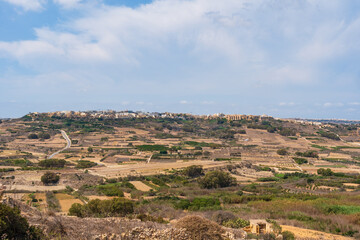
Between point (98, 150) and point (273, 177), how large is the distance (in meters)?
40.3

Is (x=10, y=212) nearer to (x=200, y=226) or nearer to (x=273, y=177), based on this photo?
(x=200, y=226)

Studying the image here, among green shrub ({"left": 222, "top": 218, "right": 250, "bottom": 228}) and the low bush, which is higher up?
the low bush

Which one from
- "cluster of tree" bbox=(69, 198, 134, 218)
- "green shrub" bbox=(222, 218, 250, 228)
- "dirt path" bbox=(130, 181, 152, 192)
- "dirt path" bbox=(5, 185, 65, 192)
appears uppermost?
"green shrub" bbox=(222, 218, 250, 228)

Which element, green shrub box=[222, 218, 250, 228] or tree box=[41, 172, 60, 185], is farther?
tree box=[41, 172, 60, 185]

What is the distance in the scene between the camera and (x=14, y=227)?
25.9ft

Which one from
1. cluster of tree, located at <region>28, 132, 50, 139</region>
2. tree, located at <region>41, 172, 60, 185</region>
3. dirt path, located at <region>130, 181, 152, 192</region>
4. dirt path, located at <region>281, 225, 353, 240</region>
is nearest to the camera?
→ dirt path, located at <region>281, 225, 353, 240</region>

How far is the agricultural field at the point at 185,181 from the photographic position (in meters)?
13.7

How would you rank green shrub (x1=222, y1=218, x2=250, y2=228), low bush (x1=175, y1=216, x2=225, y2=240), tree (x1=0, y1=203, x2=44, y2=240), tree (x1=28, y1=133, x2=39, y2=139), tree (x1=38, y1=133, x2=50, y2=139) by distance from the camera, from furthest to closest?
tree (x1=38, y1=133, x2=50, y2=139)
tree (x1=28, y1=133, x2=39, y2=139)
green shrub (x1=222, y1=218, x2=250, y2=228)
low bush (x1=175, y1=216, x2=225, y2=240)
tree (x1=0, y1=203, x2=44, y2=240)

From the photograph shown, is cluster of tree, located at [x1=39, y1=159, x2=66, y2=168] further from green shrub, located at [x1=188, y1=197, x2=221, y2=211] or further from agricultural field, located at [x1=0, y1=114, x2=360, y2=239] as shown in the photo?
green shrub, located at [x1=188, y1=197, x2=221, y2=211]

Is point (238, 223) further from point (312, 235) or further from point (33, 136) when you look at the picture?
point (33, 136)

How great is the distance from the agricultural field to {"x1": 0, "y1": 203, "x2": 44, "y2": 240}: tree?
0.58 meters

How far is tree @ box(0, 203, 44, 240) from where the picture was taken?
25.0 feet

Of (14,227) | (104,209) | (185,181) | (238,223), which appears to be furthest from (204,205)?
(185,181)

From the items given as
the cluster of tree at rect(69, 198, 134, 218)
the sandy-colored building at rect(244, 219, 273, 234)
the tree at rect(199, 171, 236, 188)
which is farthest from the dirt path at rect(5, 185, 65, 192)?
the sandy-colored building at rect(244, 219, 273, 234)
